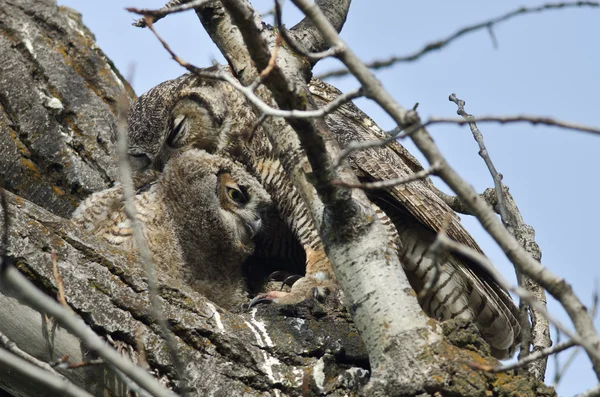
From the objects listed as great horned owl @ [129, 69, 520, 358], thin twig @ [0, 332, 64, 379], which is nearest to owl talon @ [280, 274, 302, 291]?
great horned owl @ [129, 69, 520, 358]

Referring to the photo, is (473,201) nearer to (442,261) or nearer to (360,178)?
(360,178)

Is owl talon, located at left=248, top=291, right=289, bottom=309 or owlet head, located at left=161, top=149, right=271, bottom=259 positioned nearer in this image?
owl talon, located at left=248, top=291, right=289, bottom=309

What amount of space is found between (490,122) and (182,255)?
2.06 m

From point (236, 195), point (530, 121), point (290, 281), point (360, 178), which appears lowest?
point (530, 121)

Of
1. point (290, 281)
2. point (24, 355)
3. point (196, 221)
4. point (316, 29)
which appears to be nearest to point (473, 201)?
point (24, 355)

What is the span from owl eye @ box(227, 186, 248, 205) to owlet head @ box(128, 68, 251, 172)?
0.42 meters

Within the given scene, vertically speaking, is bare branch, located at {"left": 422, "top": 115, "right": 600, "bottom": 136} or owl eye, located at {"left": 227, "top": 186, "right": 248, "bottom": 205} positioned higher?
owl eye, located at {"left": 227, "top": 186, "right": 248, "bottom": 205}

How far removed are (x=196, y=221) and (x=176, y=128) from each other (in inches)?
30.0

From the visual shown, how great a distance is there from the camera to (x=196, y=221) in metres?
3.63

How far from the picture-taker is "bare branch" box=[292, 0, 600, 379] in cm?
171

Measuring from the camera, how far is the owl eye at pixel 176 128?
421 centimetres

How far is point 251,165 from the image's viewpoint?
4.14 metres

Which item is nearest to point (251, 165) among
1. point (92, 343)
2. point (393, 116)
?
point (393, 116)

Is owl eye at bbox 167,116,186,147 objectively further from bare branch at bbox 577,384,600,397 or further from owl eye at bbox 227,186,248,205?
bare branch at bbox 577,384,600,397
